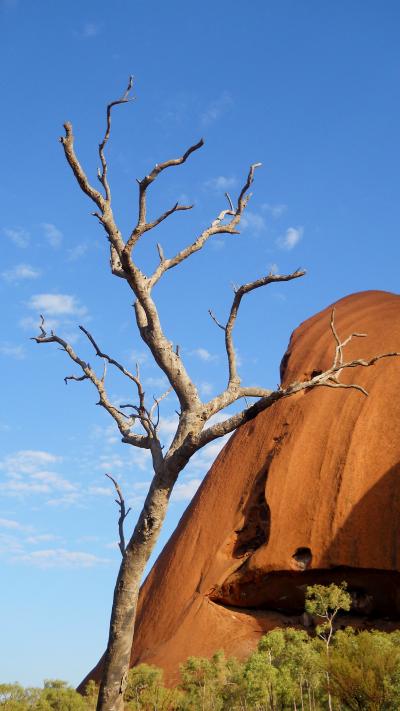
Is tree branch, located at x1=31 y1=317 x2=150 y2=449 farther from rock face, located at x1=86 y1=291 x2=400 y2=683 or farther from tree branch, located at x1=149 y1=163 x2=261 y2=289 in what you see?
rock face, located at x1=86 y1=291 x2=400 y2=683

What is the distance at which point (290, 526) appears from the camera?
82.7 ft

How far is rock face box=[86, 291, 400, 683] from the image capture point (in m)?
23.5

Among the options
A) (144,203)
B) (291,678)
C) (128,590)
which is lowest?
(291,678)

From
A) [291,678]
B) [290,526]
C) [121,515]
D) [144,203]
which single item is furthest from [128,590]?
[290,526]

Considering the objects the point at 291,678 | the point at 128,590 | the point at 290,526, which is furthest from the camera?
the point at 290,526

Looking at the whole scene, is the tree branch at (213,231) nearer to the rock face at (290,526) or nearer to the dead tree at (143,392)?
the dead tree at (143,392)

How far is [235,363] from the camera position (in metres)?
8.84

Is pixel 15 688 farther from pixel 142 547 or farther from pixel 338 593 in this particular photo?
pixel 142 547

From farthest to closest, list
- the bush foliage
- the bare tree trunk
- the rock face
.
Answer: the rock face
the bush foliage
the bare tree trunk

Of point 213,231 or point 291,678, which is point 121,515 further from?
point 291,678

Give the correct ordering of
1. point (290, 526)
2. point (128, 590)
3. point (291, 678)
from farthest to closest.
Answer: point (290, 526), point (291, 678), point (128, 590)

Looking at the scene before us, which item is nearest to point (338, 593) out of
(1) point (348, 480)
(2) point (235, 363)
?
(1) point (348, 480)

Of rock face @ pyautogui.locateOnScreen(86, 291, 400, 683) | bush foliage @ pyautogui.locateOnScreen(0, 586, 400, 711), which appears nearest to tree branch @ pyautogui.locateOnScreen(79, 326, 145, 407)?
bush foliage @ pyautogui.locateOnScreen(0, 586, 400, 711)

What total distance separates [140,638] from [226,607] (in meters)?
3.69
